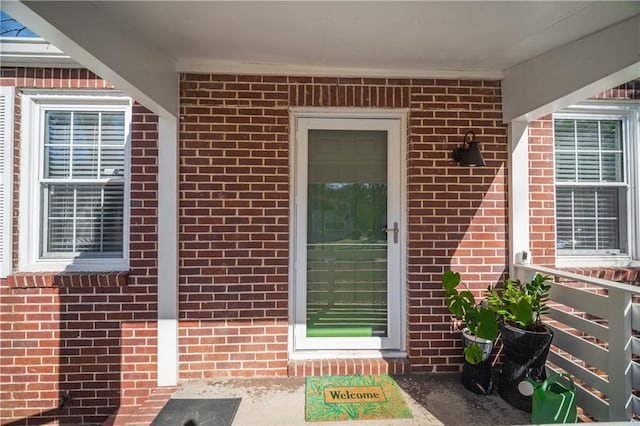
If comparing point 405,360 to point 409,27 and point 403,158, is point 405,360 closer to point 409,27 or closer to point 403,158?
point 403,158

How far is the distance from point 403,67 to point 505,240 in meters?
1.79

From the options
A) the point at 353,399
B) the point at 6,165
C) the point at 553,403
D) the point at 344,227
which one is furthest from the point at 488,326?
the point at 6,165

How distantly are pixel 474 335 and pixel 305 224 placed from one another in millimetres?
1640

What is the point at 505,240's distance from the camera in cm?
291

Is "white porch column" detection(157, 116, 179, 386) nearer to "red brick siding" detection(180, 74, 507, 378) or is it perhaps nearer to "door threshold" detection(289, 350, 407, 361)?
"red brick siding" detection(180, 74, 507, 378)

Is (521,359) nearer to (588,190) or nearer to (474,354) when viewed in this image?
(474,354)

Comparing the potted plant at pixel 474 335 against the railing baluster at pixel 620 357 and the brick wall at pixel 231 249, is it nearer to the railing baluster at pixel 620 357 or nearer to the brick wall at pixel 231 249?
the brick wall at pixel 231 249

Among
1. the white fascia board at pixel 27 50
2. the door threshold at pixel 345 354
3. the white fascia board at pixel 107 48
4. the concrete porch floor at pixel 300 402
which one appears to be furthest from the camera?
the door threshold at pixel 345 354

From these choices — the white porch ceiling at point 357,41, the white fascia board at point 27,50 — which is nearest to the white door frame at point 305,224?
the white porch ceiling at point 357,41

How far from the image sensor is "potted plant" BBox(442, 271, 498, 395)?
7.86 feet

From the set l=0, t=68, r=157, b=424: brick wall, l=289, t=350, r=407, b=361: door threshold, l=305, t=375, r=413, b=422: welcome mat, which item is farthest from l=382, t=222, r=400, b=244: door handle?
l=0, t=68, r=157, b=424: brick wall

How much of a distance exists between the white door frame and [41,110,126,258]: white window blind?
1562 mm

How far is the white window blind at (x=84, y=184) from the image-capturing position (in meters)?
2.85

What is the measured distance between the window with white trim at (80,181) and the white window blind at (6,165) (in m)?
0.14
